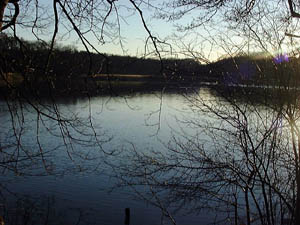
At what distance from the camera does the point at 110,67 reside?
2.88 m

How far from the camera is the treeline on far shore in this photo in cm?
292

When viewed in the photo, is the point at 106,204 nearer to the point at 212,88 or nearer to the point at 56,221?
the point at 56,221

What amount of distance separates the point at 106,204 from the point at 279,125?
20.2ft

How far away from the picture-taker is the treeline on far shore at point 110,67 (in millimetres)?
2924

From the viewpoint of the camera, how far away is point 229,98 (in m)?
4.61

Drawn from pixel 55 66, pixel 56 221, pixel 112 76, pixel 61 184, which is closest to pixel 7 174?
pixel 61 184

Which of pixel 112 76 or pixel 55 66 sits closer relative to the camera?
pixel 112 76

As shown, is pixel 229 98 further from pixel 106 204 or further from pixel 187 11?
pixel 106 204

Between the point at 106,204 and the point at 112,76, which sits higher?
the point at 112,76

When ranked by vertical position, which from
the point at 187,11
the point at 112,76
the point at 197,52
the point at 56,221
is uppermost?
the point at 187,11

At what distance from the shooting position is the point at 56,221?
8242 millimetres

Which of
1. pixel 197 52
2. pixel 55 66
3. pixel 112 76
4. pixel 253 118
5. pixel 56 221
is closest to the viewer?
pixel 112 76

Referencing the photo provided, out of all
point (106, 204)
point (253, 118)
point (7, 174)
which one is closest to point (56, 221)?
point (106, 204)

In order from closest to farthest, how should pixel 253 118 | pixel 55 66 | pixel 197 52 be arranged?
pixel 55 66 → pixel 197 52 → pixel 253 118
